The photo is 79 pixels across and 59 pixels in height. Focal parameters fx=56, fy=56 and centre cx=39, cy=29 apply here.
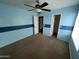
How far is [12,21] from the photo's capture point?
3.53 m

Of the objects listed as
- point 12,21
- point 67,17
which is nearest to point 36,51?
point 12,21

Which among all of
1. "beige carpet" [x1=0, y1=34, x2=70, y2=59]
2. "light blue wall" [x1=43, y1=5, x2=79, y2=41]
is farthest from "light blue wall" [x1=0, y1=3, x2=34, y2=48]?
"light blue wall" [x1=43, y1=5, x2=79, y2=41]

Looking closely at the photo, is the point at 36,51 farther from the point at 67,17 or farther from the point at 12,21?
the point at 67,17

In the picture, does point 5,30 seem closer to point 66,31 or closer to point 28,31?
point 28,31

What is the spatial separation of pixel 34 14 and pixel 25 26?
1.59m

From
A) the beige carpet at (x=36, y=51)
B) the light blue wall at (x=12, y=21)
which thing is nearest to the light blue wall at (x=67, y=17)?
the beige carpet at (x=36, y=51)

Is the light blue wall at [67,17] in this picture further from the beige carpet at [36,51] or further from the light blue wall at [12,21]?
the light blue wall at [12,21]

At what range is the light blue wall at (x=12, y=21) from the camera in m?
3.06

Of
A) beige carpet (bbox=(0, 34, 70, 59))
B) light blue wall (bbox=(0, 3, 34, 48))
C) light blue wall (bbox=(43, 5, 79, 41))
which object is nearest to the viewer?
beige carpet (bbox=(0, 34, 70, 59))

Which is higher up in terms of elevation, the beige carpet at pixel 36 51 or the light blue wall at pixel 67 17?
the light blue wall at pixel 67 17

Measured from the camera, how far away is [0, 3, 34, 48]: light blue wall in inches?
121

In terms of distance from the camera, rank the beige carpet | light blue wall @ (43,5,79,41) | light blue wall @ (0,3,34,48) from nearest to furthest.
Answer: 1. the beige carpet
2. light blue wall @ (0,3,34,48)
3. light blue wall @ (43,5,79,41)

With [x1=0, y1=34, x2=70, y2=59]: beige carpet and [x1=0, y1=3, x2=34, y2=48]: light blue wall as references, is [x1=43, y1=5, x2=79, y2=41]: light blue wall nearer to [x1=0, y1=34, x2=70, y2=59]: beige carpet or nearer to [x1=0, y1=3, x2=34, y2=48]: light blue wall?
[x1=0, y1=34, x2=70, y2=59]: beige carpet


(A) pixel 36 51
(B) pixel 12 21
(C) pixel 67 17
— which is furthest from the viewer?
(C) pixel 67 17
